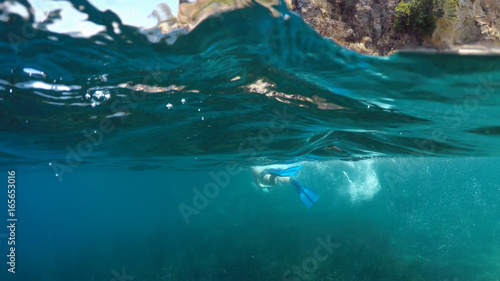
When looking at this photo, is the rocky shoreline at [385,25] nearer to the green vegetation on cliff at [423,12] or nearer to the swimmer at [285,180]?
the green vegetation on cliff at [423,12]

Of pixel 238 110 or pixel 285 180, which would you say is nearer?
pixel 238 110

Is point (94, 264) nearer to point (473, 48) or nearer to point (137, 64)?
point (137, 64)

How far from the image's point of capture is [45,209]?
116 meters

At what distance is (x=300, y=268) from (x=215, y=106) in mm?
14162

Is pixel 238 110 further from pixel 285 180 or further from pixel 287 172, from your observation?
pixel 285 180

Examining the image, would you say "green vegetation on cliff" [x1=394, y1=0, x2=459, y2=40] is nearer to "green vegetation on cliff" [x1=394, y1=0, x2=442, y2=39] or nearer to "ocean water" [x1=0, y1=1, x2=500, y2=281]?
"green vegetation on cliff" [x1=394, y1=0, x2=442, y2=39]

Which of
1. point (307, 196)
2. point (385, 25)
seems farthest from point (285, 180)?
point (385, 25)

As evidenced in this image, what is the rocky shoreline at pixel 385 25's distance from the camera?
233 inches

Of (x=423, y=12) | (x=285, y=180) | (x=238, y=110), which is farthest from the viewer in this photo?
(x=285, y=180)

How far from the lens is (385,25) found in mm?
6355

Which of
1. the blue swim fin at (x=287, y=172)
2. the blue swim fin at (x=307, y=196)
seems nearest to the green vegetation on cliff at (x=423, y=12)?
the blue swim fin at (x=307, y=196)

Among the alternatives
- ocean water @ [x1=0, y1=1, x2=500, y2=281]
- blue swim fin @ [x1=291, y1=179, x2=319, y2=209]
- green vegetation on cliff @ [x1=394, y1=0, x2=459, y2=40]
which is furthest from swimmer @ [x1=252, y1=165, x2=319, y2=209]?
green vegetation on cliff @ [x1=394, y1=0, x2=459, y2=40]

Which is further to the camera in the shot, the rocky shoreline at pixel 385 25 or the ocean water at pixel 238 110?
the ocean water at pixel 238 110

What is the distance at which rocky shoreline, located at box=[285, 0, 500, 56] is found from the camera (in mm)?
5914
